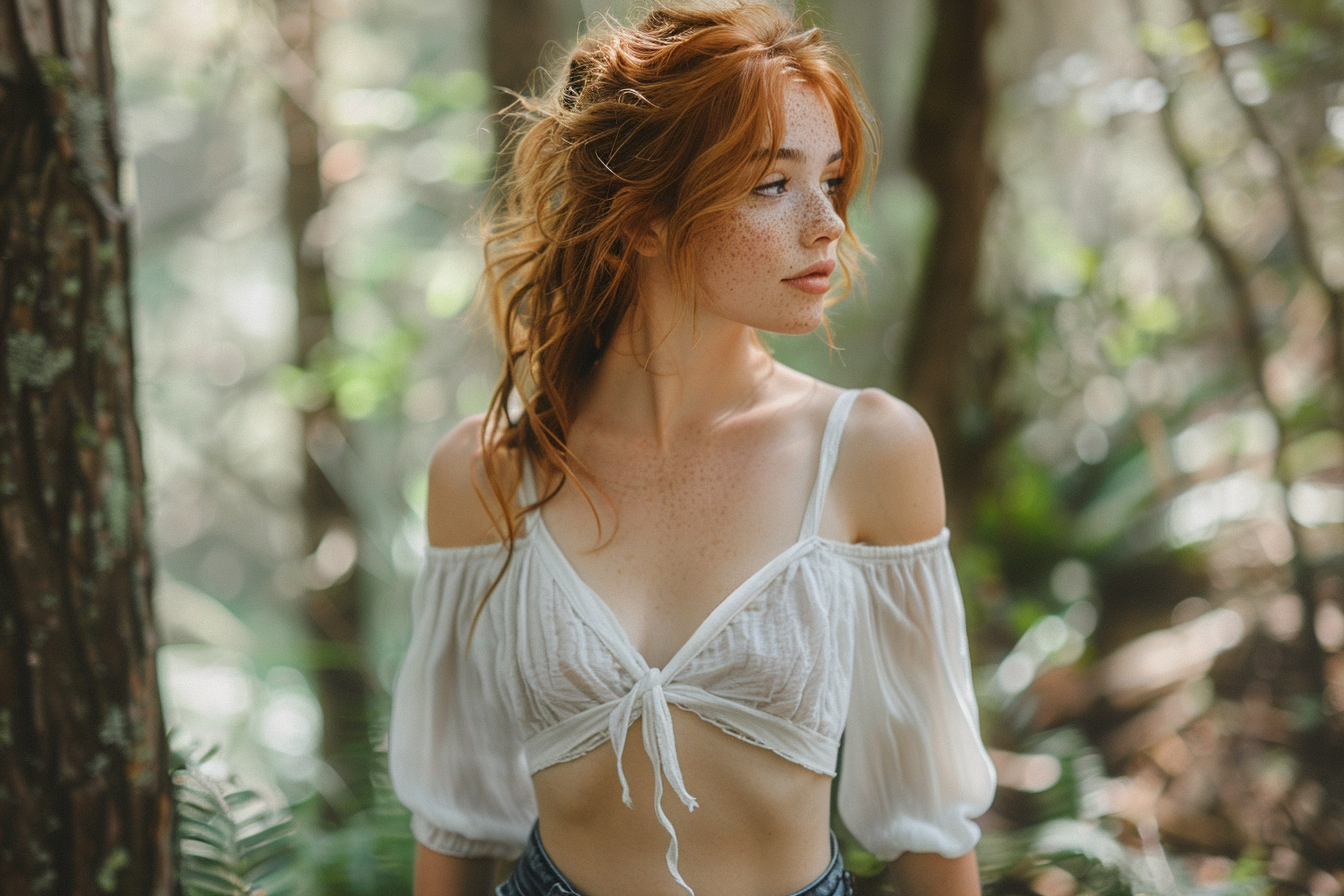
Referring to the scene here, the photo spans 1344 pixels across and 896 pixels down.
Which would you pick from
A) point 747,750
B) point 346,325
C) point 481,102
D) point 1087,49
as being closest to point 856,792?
point 747,750

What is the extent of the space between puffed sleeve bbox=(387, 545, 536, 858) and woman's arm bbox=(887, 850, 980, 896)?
602 millimetres

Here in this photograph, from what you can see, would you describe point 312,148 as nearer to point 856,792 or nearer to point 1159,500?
point 856,792

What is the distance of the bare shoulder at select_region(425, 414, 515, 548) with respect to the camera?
148 centimetres

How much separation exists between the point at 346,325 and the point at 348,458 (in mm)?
1035

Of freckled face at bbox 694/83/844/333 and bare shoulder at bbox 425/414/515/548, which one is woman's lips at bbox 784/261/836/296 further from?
bare shoulder at bbox 425/414/515/548

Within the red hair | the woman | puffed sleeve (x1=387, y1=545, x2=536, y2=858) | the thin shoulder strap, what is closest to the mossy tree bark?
the red hair

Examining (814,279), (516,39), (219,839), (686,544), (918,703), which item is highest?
(516,39)

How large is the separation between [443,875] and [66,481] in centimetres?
79

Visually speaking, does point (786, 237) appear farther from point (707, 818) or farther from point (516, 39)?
point (516, 39)

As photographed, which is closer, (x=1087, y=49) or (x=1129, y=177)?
(x=1087, y=49)

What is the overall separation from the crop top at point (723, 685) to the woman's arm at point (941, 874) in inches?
1.0

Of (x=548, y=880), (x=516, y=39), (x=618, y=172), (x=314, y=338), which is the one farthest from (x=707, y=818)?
(x=314, y=338)

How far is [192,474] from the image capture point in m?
6.43

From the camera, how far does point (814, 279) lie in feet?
4.29
